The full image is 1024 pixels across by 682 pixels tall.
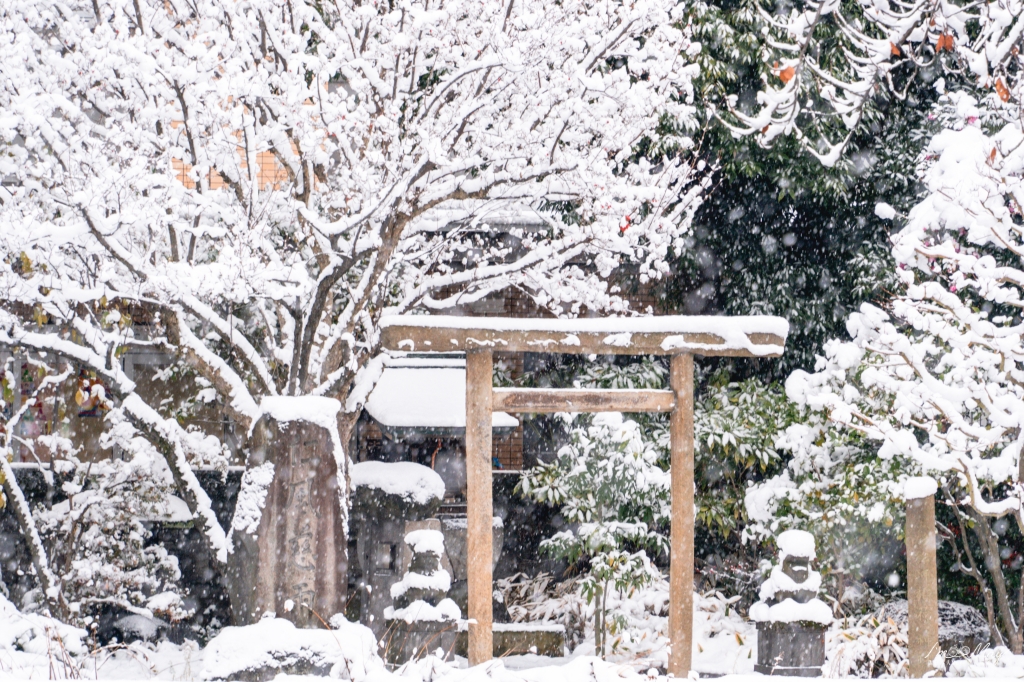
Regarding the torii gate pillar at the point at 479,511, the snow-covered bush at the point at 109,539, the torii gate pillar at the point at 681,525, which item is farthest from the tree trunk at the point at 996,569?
the snow-covered bush at the point at 109,539

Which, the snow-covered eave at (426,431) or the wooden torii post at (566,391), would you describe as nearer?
the wooden torii post at (566,391)

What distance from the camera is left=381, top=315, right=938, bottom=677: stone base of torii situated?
17.0 feet

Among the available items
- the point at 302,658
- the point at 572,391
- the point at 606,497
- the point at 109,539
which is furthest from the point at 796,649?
the point at 109,539

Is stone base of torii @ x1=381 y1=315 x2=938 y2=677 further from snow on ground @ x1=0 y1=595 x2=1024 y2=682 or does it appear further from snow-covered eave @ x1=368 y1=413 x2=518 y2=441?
snow-covered eave @ x1=368 y1=413 x2=518 y2=441

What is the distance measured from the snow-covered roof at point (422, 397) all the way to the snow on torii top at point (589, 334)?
1930 mm

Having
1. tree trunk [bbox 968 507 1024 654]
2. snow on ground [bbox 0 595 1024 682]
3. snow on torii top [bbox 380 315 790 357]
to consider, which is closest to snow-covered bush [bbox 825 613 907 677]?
snow on ground [bbox 0 595 1024 682]

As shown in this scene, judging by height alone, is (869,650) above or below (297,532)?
below

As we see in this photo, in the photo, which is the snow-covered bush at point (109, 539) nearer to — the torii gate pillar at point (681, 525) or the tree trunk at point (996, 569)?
the torii gate pillar at point (681, 525)

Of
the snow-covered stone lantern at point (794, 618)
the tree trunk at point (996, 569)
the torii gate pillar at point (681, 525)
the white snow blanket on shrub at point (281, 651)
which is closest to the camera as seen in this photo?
the white snow blanket on shrub at point (281, 651)

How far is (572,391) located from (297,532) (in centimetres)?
191

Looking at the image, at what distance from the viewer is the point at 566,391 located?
Result: 216 inches

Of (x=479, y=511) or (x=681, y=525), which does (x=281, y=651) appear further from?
(x=681, y=525)

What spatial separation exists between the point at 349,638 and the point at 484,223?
16.6ft

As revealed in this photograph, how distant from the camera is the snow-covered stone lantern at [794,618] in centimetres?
513
